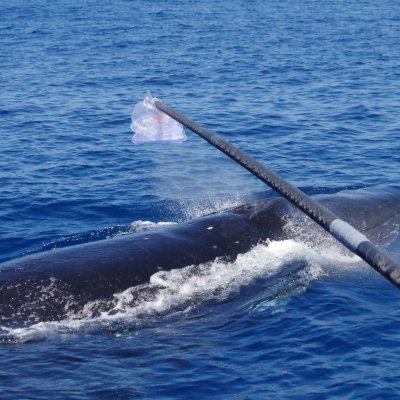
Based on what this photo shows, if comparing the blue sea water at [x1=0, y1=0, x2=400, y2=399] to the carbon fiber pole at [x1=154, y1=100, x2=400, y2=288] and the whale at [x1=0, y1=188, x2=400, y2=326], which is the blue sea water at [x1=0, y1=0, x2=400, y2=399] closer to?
the whale at [x1=0, y1=188, x2=400, y2=326]

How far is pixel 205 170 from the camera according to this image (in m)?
26.0

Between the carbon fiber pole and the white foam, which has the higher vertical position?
the carbon fiber pole

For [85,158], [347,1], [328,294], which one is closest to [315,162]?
[85,158]

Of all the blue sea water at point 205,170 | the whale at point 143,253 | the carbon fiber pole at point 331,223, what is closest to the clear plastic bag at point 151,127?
the blue sea water at point 205,170

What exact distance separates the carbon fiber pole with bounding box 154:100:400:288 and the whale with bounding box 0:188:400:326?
2.34 m

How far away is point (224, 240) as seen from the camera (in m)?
16.6

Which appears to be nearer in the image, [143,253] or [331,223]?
[331,223]

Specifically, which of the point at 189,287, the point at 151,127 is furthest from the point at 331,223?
the point at 151,127

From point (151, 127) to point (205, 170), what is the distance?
4.83 meters

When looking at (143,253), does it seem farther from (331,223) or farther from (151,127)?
(151,127)

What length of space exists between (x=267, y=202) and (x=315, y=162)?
9240 millimetres

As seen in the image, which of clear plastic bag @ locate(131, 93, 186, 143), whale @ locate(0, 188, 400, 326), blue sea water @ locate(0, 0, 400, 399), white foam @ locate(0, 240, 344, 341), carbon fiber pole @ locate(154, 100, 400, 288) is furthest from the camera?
clear plastic bag @ locate(131, 93, 186, 143)

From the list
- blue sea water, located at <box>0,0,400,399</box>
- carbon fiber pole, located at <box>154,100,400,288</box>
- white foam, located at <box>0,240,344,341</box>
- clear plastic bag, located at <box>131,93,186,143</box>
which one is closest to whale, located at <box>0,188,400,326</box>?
white foam, located at <box>0,240,344,341</box>

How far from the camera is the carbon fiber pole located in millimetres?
8898
